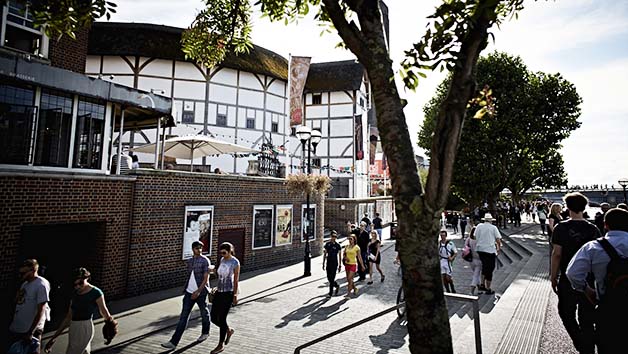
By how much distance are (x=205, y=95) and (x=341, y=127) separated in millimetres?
11679

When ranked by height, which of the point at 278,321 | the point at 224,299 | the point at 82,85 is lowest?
the point at 278,321

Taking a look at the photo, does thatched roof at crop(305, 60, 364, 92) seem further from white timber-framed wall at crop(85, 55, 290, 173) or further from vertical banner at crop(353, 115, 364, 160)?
white timber-framed wall at crop(85, 55, 290, 173)

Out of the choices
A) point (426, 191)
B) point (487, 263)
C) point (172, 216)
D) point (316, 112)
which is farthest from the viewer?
point (316, 112)

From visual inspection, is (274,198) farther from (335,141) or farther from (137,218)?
(335,141)

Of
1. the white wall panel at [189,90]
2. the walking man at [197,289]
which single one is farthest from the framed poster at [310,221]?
the white wall panel at [189,90]

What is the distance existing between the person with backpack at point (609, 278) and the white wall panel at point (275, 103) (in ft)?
70.4

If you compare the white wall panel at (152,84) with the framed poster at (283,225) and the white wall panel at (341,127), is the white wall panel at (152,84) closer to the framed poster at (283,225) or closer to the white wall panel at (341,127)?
the framed poster at (283,225)

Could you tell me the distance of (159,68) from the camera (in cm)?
1972

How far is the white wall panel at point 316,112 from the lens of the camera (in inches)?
1129

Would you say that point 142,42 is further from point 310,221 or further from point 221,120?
point 310,221

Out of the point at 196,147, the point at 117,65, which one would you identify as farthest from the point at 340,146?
the point at 117,65

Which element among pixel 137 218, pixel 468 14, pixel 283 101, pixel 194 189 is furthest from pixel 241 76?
pixel 468 14

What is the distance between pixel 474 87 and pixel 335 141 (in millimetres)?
25957

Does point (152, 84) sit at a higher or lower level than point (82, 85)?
higher
